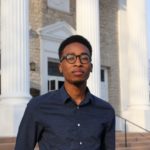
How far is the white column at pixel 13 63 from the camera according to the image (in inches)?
526

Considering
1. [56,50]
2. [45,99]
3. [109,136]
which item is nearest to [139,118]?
[56,50]

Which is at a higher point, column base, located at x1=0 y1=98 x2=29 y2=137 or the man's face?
the man's face

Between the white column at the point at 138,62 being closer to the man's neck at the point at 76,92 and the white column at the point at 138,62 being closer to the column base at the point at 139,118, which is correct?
the column base at the point at 139,118

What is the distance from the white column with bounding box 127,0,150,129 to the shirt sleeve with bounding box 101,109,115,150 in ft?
53.3

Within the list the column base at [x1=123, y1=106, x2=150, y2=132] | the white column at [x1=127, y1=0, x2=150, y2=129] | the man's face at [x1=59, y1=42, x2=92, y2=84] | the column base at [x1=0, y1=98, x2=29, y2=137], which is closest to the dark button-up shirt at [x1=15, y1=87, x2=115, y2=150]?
the man's face at [x1=59, y1=42, x2=92, y2=84]

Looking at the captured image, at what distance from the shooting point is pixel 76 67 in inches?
91.8

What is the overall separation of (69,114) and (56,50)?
16.7 metres

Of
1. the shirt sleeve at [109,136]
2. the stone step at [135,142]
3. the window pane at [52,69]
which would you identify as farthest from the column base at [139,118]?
the shirt sleeve at [109,136]

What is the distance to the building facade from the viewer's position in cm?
1344

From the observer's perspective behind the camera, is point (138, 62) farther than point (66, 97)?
Yes

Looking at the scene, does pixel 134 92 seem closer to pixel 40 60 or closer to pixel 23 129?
pixel 40 60

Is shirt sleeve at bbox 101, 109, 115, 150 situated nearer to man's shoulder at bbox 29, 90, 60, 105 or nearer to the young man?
the young man

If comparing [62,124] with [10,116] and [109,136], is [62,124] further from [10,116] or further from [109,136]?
[10,116]

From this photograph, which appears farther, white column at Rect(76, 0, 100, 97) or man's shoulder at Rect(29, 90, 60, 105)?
white column at Rect(76, 0, 100, 97)
